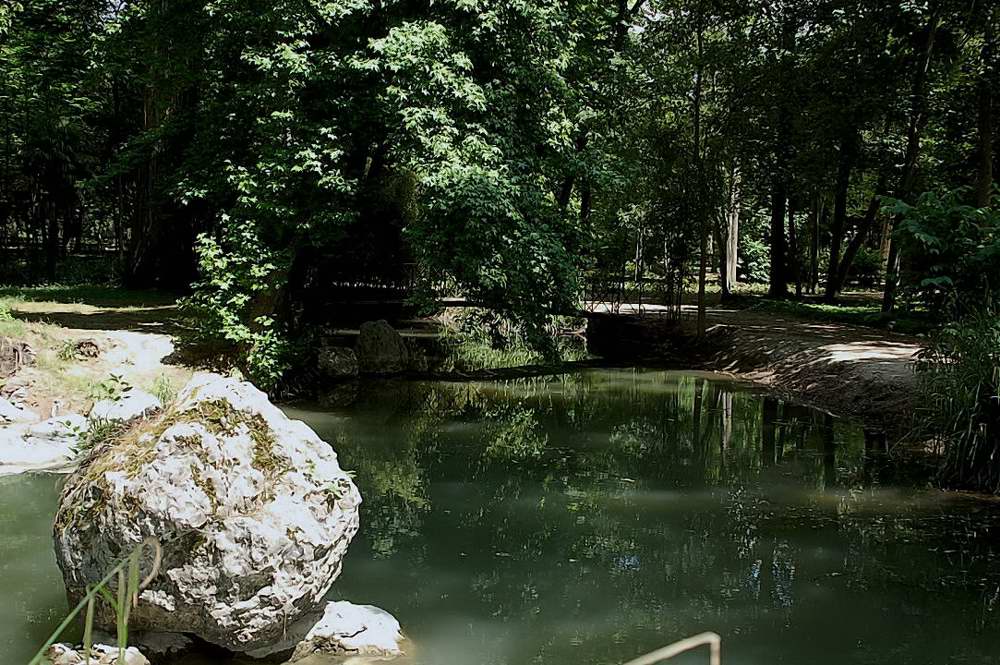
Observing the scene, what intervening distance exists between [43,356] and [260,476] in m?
6.94

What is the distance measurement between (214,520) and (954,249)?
7.08 metres

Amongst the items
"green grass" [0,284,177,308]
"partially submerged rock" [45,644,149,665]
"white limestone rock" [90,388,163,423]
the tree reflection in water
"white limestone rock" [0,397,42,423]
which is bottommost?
the tree reflection in water

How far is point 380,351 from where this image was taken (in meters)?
14.6

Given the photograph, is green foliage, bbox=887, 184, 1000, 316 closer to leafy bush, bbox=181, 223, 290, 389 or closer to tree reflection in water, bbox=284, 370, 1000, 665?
tree reflection in water, bbox=284, 370, 1000, 665

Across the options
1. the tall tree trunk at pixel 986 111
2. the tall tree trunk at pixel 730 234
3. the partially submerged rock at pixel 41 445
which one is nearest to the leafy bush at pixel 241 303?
the partially submerged rock at pixel 41 445

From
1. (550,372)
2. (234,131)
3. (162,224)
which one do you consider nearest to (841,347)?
(550,372)

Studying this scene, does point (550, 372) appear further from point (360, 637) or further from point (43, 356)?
point (360, 637)

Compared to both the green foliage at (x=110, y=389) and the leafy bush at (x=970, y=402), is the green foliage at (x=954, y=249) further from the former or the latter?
the green foliage at (x=110, y=389)

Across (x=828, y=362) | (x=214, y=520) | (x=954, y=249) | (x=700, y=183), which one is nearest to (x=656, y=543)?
(x=214, y=520)

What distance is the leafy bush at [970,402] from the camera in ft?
23.9

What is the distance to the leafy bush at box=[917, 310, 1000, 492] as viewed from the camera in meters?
7.27

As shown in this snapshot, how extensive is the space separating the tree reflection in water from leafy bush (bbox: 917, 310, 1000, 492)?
44 cm

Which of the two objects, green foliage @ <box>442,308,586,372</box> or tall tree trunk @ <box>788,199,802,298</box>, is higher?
tall tree trunk @ <box>788,199,802,298</box>

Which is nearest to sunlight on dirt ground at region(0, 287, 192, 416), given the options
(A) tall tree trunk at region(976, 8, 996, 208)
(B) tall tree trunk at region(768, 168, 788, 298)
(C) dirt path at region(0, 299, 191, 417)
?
(C) dirt path at region(0, 299, 191, 417)
